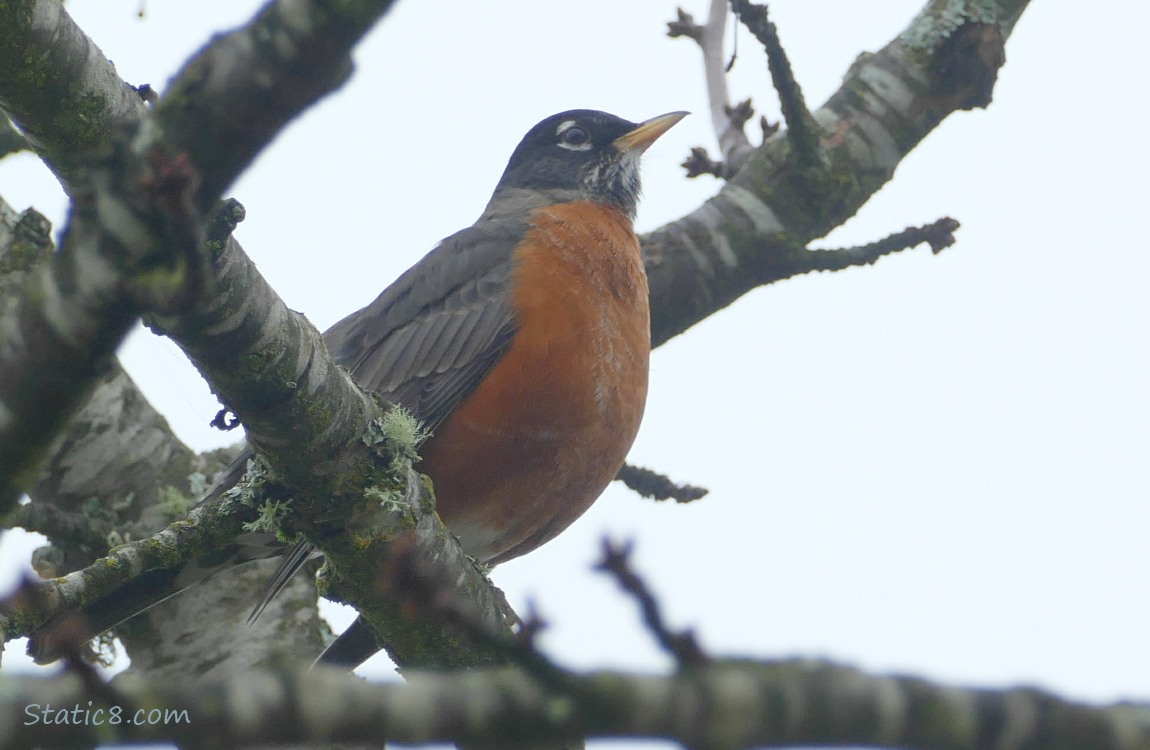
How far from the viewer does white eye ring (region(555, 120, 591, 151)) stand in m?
7.20

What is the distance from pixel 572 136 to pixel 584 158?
0.87ft

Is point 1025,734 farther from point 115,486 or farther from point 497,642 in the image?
point 115,486

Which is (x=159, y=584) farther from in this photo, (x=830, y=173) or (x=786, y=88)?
(x=830, y=173)

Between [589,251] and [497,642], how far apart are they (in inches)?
165

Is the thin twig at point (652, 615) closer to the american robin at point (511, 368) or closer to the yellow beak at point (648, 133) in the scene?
the american robin at point (511, 368)

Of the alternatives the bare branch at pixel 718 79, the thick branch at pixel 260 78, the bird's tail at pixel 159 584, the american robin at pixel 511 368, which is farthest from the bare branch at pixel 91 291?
the bare branch at pixel 718 79

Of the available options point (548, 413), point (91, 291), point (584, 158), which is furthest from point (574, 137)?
point (91, 291)

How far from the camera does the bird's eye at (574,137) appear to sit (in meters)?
7.22

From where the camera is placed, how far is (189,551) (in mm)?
3541

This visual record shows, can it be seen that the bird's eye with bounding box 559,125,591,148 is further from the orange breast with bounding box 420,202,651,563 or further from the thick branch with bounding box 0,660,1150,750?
the thick branch with bounding box 0,660,1150,750

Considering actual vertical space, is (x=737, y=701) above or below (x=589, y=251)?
below

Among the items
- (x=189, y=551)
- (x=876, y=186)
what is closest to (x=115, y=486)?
(x=189, y=551)

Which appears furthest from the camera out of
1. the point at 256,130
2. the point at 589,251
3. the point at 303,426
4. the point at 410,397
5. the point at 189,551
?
the point at 589,251

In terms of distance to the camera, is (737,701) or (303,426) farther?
(303,426)
